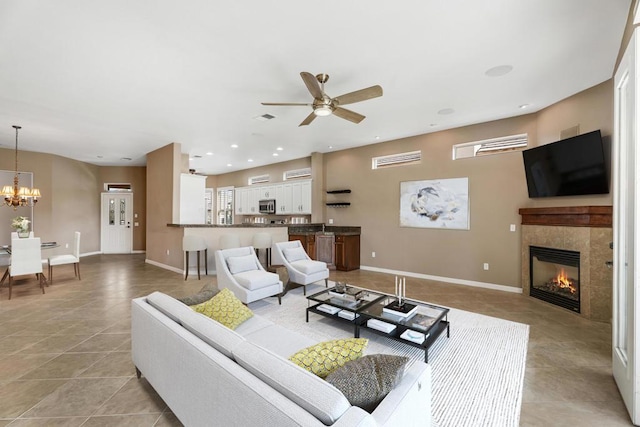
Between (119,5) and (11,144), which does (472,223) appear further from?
(11,144)

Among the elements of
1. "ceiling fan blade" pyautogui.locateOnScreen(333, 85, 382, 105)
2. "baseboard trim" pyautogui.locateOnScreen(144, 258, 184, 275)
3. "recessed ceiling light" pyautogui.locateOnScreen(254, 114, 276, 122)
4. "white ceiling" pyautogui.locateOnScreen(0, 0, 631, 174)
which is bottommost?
"baseboard trim" pyautogui.locateOnScreen(144, 258, 184, 275)

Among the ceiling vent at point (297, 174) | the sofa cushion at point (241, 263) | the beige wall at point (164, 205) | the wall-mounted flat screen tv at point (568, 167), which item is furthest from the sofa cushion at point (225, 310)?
A: the ceiling vent at point (297, 174)

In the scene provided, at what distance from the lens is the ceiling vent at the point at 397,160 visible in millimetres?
5887

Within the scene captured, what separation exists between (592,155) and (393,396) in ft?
14.0

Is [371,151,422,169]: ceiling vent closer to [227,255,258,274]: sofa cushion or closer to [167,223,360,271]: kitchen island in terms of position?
[167,223,360,271]: kitchen island

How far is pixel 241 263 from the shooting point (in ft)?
13.2

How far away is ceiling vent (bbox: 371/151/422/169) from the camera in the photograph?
589cm

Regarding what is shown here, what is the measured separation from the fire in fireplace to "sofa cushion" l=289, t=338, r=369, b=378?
401 centimetres

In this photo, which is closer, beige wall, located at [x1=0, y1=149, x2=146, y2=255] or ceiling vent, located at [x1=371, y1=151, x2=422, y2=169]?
ceiling vent, located at [x1=371, y1=151, x2=422, y2=169]

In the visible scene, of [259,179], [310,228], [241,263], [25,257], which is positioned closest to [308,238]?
[310,228]

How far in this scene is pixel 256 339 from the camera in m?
2.08

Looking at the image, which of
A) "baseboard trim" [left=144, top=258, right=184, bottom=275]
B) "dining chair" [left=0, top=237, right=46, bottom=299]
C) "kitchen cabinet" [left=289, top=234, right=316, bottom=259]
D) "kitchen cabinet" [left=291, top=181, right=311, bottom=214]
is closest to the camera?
"dining chair" [left=0, top=237, right=46, bottom=299]

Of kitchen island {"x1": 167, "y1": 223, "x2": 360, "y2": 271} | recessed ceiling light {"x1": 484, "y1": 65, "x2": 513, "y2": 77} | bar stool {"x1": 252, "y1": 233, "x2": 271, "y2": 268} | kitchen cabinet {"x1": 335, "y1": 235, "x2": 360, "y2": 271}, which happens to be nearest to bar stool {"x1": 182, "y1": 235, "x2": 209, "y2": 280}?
kitchen island {"x1": 167, "y1": 223, "x2": 360, "y2": 271}

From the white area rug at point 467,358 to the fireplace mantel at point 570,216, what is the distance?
5.33 feet
